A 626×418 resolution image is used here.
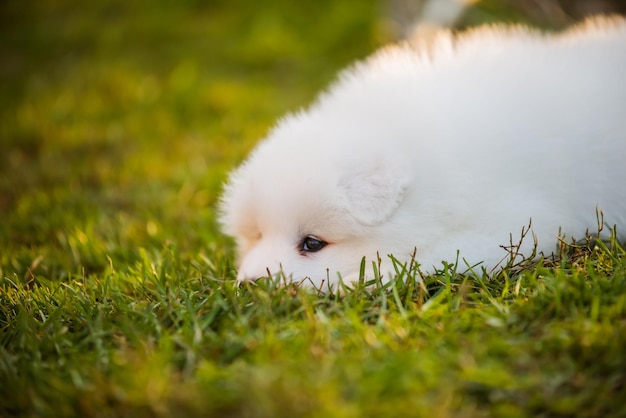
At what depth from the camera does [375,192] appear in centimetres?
224

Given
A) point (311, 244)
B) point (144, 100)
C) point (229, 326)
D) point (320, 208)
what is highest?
point (144, 100)

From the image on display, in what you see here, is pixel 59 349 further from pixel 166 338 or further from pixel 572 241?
pixel 572 241

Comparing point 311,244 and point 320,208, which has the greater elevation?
point 320,208

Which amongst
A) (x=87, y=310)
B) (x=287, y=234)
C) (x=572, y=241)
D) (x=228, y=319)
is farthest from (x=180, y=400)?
(x=572, y=241)

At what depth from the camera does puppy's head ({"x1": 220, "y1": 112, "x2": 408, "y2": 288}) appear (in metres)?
2.25

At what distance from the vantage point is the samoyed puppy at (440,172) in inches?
90.7

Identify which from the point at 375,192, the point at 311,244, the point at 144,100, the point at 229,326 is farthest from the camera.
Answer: the point at 144,100

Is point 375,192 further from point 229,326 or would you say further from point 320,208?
point 229,326

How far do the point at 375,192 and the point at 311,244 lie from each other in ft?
1.04

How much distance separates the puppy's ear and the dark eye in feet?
0.64

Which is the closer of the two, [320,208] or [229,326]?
[229,326]

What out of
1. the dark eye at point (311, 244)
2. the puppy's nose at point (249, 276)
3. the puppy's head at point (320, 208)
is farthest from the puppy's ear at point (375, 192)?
the puppy's nose at point (249, 276)

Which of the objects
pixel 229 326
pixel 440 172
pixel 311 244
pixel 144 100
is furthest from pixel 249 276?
pixel 144 100

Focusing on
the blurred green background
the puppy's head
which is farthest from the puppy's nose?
the blurred green background
